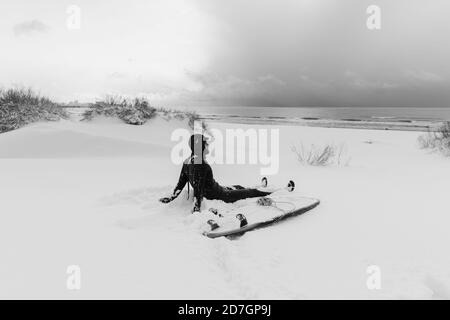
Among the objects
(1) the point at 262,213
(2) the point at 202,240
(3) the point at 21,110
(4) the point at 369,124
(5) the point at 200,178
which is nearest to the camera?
(2) the point at 202,240

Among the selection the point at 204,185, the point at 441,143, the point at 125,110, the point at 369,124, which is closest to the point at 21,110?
the point at 125,110

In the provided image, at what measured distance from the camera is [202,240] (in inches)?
142

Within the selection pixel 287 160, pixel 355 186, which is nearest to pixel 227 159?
pixel 287 160

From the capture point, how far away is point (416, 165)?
872cm

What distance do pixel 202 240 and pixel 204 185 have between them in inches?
47.0

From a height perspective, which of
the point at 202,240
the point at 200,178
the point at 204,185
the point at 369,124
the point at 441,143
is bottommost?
the point at 202,240

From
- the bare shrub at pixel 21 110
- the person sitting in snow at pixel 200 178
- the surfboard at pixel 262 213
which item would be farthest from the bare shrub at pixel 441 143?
the bare shrub at pixel 21 110

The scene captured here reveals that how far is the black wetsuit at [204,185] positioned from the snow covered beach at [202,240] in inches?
8.1

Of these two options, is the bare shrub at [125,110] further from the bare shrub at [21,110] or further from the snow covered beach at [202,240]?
the snow covered beach at [202,240]

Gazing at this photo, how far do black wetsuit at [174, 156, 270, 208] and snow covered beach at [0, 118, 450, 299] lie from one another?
207mm

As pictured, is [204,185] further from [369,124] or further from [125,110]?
[369,124]

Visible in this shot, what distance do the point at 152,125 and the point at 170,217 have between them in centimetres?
876

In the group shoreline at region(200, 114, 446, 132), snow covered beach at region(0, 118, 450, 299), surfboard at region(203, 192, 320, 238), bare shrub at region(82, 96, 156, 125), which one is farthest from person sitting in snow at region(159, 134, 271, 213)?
shoreline at region(200, 114, 446, 132)
